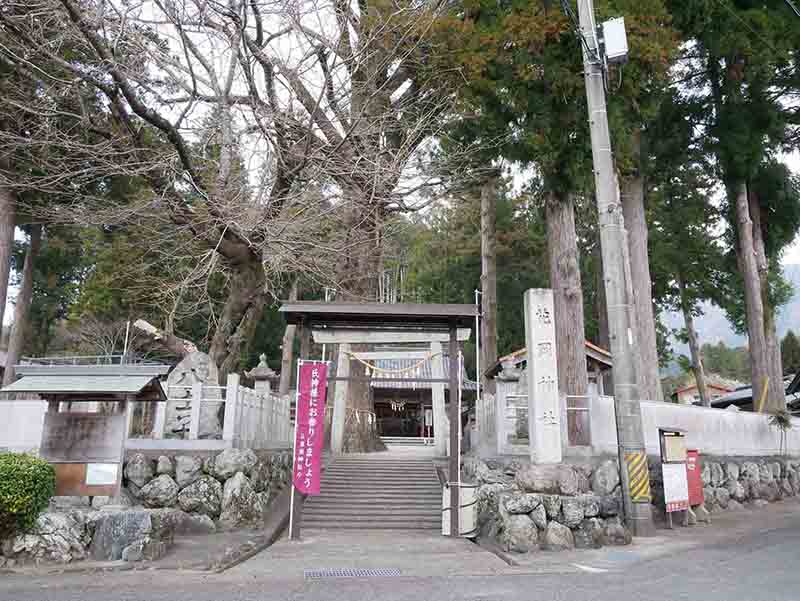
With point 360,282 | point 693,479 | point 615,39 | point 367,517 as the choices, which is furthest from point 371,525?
point 615,39

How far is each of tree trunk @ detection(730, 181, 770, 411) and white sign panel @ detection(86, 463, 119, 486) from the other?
1496 cm

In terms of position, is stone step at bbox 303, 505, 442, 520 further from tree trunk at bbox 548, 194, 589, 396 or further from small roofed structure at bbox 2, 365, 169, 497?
small roofed structure at bbox 2, 365, 169, 497

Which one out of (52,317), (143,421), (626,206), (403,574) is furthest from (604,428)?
(52,317)

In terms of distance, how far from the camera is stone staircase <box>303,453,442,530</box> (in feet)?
33.8

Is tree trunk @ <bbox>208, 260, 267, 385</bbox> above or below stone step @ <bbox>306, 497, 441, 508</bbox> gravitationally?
above

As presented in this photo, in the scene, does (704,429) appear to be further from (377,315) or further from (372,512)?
(377,315)

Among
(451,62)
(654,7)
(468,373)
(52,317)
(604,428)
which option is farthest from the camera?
(468,373)

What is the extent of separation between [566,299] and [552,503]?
4903 mm

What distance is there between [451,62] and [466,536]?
917 cm

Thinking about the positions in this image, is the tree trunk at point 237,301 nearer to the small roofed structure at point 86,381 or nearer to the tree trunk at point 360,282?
the tree trunk at point 360,282

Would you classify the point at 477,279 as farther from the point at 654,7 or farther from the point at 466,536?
the point at 466,536

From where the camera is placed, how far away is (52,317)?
76.5ft

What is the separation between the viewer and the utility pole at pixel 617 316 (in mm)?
8289

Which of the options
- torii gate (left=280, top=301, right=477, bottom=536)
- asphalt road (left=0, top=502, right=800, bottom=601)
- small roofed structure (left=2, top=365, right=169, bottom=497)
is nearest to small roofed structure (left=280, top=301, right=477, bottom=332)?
torii gate (left=280, top=301, right=477, bottom=536)
